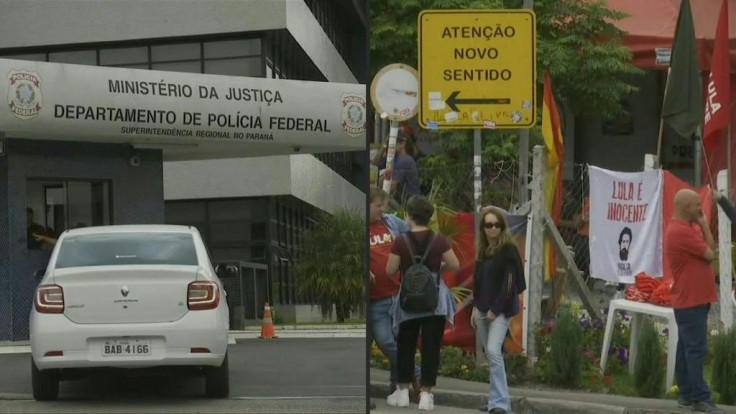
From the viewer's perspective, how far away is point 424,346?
471 inches

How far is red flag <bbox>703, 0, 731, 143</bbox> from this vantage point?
675 inches

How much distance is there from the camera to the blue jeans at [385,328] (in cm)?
1232

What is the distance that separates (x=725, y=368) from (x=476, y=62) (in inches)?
135

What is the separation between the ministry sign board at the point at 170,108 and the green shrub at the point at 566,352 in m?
9.62

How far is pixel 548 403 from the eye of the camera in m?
11.9

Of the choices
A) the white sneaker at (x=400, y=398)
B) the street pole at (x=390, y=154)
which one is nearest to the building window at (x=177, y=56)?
the street pole at (x=390, y=154)

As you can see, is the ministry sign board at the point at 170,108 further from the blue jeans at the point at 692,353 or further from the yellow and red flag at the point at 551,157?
the blue jeans at the point at 692,353

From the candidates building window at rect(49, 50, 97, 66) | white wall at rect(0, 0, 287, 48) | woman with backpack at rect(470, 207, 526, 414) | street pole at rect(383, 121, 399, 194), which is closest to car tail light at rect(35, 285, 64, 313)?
woman with backpack at rect(470, 207, 526, 414)

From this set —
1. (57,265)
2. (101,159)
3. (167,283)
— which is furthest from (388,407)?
(101,159)

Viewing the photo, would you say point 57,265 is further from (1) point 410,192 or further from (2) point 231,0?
(2) point 231,0

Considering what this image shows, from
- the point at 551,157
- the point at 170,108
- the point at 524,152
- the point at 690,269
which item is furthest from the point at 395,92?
the point at 170,108

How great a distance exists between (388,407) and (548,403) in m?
1.29

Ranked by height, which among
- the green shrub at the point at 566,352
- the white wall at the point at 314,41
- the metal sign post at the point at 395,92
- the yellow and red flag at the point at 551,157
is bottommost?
the green shrub at the point at 566,352

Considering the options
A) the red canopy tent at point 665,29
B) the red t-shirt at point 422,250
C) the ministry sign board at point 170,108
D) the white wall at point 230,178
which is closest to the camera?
the red t-shirt at point 422,250
